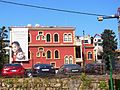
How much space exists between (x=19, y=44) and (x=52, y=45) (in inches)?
333

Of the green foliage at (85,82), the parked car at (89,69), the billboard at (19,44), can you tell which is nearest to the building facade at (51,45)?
the billboard at (19,44)

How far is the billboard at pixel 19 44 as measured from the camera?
79.2 m

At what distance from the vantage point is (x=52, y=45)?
83.1 metres

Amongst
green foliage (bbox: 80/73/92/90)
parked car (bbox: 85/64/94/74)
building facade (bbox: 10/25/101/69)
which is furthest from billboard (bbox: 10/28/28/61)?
green foliage (bbox: 80/73/92/90)

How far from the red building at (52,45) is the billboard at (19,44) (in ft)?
6.88

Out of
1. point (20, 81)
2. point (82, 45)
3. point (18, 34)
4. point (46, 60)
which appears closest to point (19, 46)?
point (18, 34)

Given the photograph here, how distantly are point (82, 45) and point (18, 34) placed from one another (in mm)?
18459

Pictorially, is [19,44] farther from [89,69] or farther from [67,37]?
[89,69]

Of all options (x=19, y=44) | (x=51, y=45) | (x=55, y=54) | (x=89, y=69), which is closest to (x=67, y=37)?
(x=51, y=45)

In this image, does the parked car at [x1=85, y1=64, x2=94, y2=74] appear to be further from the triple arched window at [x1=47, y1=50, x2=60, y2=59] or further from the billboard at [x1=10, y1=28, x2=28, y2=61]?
the triple arched window at [x1=47, y1=50, x2=60, y2=59]

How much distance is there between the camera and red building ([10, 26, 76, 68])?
8238cm

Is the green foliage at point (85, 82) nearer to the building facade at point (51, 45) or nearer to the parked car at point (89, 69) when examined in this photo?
the parked car at point (89, 69)

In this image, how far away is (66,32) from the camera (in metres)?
83.0

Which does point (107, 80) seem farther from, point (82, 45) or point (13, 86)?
point (82, 45)
